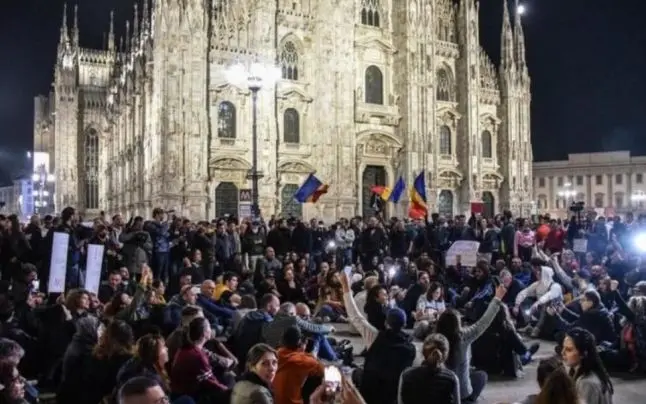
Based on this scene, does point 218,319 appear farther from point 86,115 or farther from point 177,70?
point 86,115

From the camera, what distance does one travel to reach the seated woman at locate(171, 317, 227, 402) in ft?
21.5

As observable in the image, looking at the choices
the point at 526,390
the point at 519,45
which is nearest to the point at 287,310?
the point at 526,390

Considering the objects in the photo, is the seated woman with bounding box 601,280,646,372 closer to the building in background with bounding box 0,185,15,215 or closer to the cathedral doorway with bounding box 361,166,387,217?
the cathedral doorway with bounding box 361,166,387,217

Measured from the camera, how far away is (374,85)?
40.6m

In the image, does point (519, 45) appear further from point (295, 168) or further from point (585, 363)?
point (585, 363)

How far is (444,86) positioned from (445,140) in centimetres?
335

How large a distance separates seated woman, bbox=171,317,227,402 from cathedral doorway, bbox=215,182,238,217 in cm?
2855

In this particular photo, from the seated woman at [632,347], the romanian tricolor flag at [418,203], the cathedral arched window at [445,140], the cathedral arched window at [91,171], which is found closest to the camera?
the seated woman at [632,347]

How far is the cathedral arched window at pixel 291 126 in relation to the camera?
3734cm

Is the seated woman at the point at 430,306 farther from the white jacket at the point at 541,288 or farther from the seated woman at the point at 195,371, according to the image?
the seated woman at the point at 195,371

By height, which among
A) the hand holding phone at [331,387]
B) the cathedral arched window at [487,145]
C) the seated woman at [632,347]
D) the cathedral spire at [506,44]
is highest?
the cathedral spire at [506,44]

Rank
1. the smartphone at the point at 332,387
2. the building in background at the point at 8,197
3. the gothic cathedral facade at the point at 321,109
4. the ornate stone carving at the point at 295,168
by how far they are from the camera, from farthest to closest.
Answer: the building in background at the point at 8,197
the ornate stone carving at the point at 295,168
the gothic cathedral facade at the point at 321,109
the smartphone at the point at 332,387

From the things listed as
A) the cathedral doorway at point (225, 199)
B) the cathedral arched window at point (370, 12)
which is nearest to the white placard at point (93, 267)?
the cathedral doorway at point (225, 199)

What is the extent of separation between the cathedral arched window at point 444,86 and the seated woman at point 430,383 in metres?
38.0
